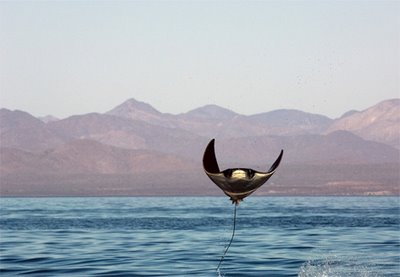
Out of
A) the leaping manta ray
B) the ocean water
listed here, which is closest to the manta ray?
the leaping manta ray

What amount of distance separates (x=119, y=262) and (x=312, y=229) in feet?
117

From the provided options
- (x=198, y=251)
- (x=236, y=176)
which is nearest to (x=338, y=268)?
(x=198, y=251)

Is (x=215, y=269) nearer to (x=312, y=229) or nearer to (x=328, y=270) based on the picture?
(x=328, y=270)

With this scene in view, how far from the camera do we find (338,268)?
45969 mm

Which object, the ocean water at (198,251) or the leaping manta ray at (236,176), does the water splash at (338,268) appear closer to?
the ocean water at (198,251)

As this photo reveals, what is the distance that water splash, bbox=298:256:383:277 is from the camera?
43.4 m

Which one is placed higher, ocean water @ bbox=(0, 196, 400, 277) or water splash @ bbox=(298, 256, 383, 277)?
ocean water @ bbox=(0, 196, 400, 277)

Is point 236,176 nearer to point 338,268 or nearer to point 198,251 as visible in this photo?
point 338,268

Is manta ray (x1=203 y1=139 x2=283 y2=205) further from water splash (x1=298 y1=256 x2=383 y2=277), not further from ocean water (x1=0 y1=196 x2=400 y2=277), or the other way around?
water splash (x1=298 y1=256 x2=383 y2=277)

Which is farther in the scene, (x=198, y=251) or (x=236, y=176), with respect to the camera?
(x=198, y=251)

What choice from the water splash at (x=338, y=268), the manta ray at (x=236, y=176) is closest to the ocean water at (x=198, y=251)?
the water splash at (x=338, y=268)

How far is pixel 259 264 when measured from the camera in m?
46.4

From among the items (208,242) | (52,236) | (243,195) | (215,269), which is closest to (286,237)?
(208,242)

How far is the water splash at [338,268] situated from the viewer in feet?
142
